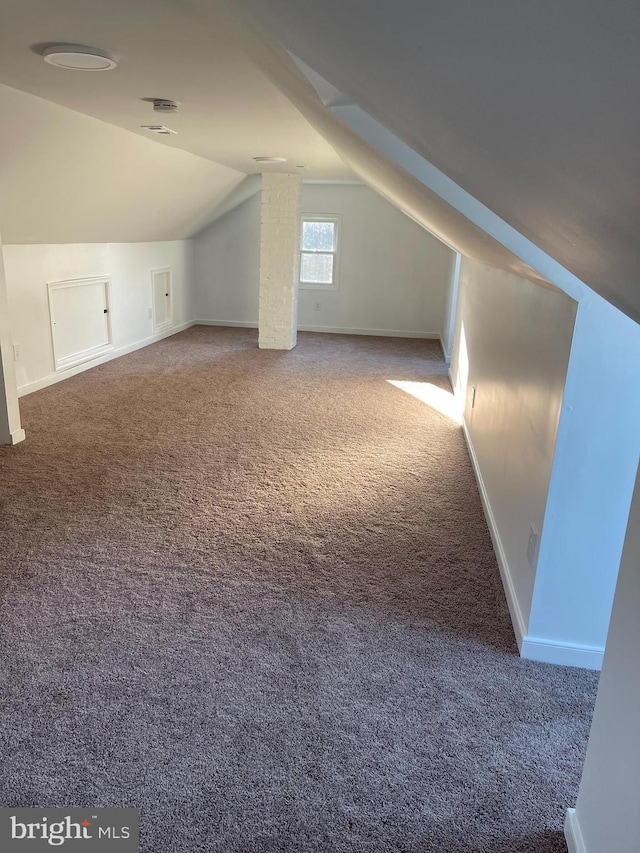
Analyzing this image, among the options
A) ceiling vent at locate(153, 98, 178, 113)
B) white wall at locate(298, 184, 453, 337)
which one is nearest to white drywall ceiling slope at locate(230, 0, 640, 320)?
ceiling vent at locate(153, 98, 178, 113)

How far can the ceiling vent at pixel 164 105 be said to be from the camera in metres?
3.15

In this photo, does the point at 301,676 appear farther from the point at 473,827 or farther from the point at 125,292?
the point at 125,292

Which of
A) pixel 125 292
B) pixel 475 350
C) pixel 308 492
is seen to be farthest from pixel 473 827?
pixel 125 292

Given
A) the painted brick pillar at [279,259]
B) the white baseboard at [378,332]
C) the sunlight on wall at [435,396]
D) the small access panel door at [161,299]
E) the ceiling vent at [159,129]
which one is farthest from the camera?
the white baseboard at [378,332]

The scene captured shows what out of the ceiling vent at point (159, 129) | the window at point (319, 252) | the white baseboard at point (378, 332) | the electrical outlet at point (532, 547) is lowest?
the white baseboard at point (378, 332)

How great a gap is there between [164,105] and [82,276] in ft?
9.24

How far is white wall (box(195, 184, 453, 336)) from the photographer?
8.23 meters

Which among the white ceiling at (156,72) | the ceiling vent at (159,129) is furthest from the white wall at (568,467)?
the ceiling vent at (159,129)

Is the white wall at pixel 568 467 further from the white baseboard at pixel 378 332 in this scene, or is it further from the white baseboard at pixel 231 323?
the white baseboard at pixel 231 323

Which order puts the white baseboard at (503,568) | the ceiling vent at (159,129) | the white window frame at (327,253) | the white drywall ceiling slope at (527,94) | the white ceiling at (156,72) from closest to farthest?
the white drywall ceiling slope at (527,94)
the white ceiling at (156,72)
the white baseboard at (503,568)
the ceiling vent at (159,129)
the white window frame at (327,253)

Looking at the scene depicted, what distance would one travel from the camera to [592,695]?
1979 millimetres

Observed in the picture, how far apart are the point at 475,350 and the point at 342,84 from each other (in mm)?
3066

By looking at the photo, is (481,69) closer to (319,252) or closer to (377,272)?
(377,272)

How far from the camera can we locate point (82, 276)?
5.64 m
